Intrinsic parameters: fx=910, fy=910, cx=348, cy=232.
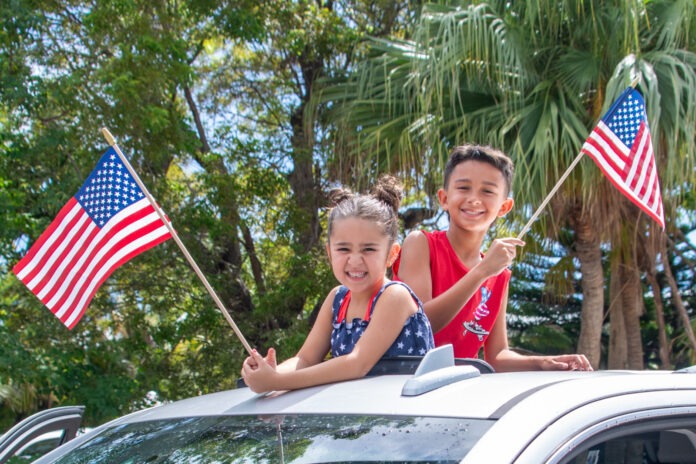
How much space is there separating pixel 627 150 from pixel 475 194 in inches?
40.8

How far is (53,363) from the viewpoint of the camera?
24.7ft

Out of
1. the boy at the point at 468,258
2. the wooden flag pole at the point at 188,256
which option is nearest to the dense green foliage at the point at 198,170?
the wooden flag pole at the point at 188,256

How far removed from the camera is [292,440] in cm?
165

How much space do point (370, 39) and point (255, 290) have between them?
9.39 feet

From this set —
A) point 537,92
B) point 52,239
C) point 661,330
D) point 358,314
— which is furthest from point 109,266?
point 661,330

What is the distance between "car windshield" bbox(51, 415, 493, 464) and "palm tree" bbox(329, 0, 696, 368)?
18.8ft

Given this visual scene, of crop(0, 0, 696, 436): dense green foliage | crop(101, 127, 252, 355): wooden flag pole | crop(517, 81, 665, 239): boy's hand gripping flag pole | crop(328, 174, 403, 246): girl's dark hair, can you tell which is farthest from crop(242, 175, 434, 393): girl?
crop(0, 0, 696, 436): dense green foliage

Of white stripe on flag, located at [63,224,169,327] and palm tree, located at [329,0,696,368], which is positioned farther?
palm tree, located at [329,0,696,368]

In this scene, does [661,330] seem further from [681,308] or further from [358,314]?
[358,314]

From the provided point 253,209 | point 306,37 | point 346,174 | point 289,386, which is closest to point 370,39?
point 306,37

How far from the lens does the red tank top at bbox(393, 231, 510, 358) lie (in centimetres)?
276

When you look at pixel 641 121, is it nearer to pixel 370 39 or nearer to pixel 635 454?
pixel 635 454

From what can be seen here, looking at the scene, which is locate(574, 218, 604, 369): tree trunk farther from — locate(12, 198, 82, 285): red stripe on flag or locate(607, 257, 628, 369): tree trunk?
locate(12, 198, 82, 285): red stripe on flag

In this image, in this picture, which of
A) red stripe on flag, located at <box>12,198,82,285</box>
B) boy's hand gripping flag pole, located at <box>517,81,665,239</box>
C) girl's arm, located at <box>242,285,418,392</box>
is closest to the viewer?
girl's arm, located at <box>242,285,418,392</box>
